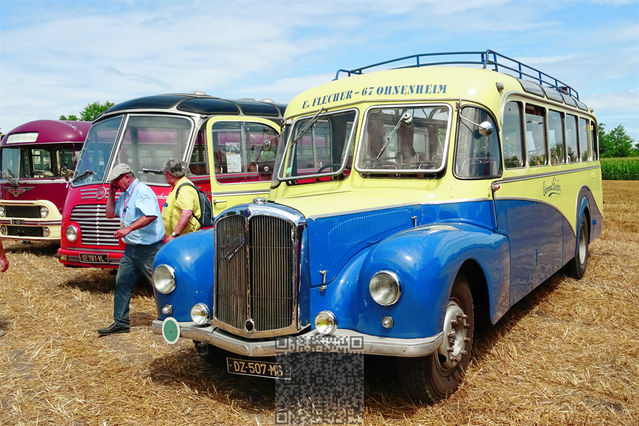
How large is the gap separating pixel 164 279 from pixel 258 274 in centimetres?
93

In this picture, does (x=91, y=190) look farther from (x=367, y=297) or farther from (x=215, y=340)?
(x=367, y=297)

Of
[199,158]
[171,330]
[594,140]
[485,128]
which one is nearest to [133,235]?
[171,330]

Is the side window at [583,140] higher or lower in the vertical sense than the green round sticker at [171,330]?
higher

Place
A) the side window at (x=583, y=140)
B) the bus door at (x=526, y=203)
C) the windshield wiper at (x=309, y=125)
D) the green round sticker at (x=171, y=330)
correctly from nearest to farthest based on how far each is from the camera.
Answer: the green round sticker at (x=171, y=330), the bus door at (x=526, y=203), the windshield wiper at (x=309, y=125), the side window at (x=583, y=140)

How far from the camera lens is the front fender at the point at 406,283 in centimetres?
376

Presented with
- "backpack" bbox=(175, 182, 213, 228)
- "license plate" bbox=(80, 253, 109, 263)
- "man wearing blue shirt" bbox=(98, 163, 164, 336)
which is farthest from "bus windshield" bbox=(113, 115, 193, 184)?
"man wearing blue shirt" bbox=(98, 163, 164, 336)

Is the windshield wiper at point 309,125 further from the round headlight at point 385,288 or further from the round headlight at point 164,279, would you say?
the round headlight at point 385,288

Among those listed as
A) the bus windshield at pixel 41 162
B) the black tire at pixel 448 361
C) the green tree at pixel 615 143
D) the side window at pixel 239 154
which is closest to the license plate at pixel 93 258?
the side window at pixel 239 154

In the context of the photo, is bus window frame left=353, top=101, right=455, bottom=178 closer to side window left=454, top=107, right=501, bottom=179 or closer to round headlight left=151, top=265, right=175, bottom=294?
side window left=454, top=107, right=501, bottom=179

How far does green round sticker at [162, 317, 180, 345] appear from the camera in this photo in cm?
434

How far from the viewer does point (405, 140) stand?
206 inches

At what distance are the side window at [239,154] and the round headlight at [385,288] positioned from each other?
433 centimetres

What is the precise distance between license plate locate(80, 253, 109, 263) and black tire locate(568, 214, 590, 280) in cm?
640

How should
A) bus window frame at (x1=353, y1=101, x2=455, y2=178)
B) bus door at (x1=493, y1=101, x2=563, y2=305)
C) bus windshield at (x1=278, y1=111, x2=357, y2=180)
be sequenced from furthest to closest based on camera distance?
bus door at (x1=493, y1=101, x2=563, y2=305), bus windshield at (x1=278, y1=111, x2=357, y2=180), bus window frame at (x1=353, y1=101, x2=455, y2=178)
